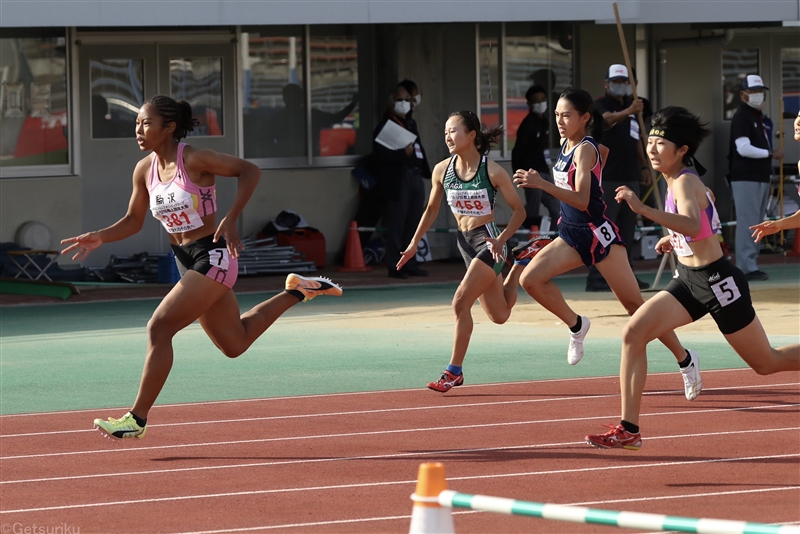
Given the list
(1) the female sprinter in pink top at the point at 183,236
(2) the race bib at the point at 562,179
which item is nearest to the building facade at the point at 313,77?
(2) the race bib at the point at 562,179

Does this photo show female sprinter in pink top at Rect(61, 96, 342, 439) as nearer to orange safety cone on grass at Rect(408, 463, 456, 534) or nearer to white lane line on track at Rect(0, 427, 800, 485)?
white lane line on track at Rect(0, 427, 800, 485)

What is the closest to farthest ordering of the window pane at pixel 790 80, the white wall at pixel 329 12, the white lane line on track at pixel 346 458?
1. the white lane line on track at pixel 346 458
2. the white wall at pixel 329 12
3. the window pane at pixel 790 80

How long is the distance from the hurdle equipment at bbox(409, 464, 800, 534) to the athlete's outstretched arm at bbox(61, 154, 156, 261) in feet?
14.0

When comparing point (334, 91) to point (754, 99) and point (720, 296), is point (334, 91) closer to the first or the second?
point (754, 99)

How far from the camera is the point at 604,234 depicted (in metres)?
9.11

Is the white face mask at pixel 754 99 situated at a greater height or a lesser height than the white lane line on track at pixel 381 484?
greater

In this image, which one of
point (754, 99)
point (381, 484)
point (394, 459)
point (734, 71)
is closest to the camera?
point (381, 484)

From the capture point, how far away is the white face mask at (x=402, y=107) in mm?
17859

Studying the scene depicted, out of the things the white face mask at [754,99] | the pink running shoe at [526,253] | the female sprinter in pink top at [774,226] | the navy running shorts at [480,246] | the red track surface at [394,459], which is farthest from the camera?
the white face mask at [754,99]

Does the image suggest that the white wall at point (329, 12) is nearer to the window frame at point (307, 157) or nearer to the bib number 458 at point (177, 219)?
the window frame at point (307, 157)

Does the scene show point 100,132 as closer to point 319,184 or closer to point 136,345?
point 319,184

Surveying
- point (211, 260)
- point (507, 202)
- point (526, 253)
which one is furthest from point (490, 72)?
point (211, 260)

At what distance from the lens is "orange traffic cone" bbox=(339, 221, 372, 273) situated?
61.9 feet

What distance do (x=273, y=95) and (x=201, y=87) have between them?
3.70ft
